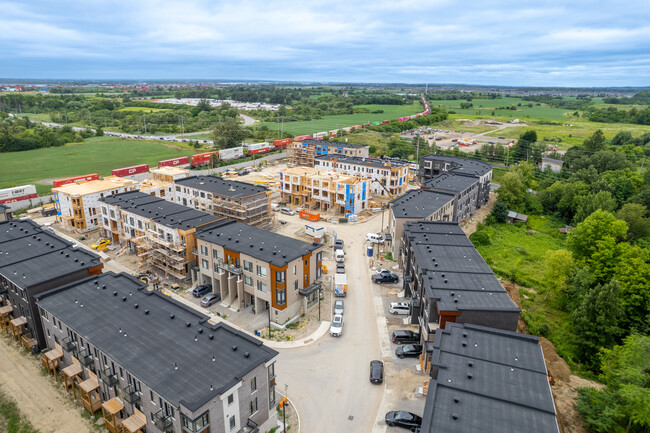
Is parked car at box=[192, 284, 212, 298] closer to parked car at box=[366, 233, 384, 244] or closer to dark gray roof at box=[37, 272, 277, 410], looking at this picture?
dark gray roof at box=[37, 272, 277, 410]

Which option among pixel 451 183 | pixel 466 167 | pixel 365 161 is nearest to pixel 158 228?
pixel 451 183

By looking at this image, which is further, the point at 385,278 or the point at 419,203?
the point at 419,203

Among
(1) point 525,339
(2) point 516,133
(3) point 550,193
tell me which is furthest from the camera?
(2) point 516,133

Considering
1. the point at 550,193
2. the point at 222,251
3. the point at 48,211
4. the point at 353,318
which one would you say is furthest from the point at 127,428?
the point at 550,193

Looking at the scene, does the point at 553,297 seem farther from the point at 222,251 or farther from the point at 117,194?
the point at 117,194

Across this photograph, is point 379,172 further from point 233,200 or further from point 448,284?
point 448,284
